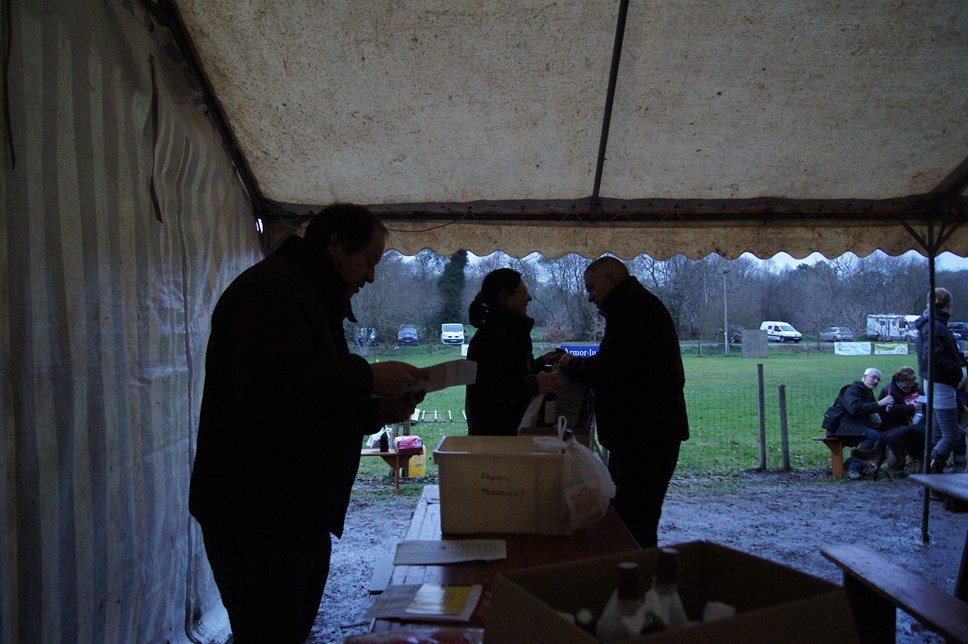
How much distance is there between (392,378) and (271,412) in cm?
28

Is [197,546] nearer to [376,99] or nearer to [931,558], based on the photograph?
[376,99]

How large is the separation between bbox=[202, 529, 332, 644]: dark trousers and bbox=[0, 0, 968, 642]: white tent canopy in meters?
0.50

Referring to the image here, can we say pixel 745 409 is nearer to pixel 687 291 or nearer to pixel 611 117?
pixel 687 291

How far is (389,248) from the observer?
348cm

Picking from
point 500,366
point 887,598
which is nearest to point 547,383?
point 500,366

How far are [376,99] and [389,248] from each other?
97 cm

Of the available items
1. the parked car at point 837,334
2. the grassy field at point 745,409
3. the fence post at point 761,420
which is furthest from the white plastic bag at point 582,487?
the parked car at point 837,334

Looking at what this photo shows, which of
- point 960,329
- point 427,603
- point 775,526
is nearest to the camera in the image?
point 427,603

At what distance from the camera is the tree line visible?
4773 millimetres

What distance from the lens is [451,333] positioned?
4969 millimetres

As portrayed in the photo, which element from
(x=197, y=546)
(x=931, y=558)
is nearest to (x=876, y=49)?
(x=931, y=558)

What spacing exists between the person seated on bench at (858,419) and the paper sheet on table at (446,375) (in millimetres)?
5733

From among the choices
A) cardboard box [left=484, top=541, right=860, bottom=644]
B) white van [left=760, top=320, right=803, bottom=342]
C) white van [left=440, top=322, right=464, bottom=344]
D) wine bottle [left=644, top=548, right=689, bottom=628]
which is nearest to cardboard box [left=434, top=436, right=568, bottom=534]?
cardboard box [left=484, top=541, right=860, bottom=644]

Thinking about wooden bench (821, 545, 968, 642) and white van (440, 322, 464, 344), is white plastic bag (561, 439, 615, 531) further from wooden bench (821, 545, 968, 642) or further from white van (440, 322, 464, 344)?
white van (440, 322, 464, 344)
